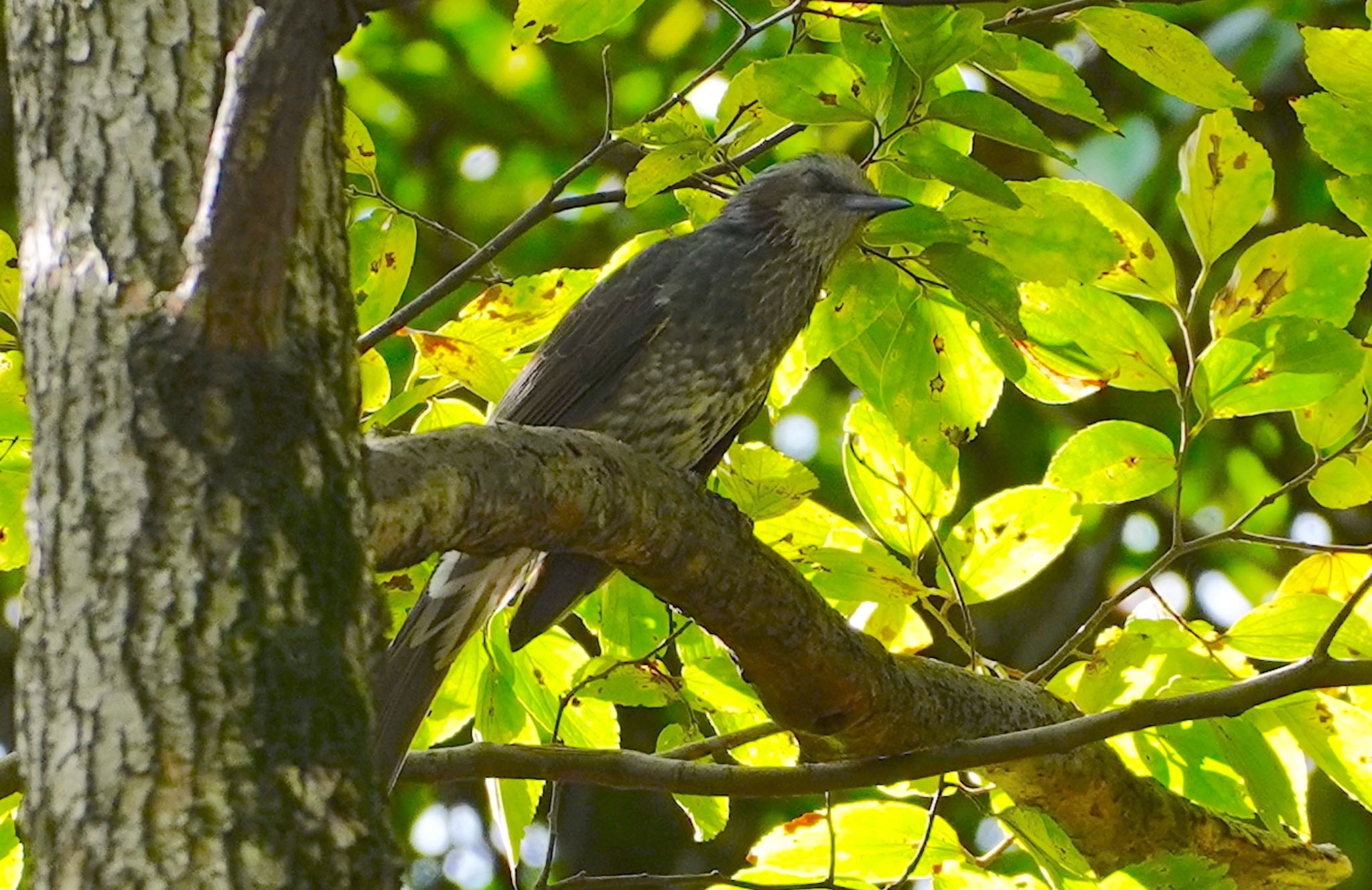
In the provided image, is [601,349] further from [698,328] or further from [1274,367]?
[1274,367]

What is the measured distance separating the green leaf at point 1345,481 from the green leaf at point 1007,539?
0.33m

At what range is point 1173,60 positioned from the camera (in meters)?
1.84

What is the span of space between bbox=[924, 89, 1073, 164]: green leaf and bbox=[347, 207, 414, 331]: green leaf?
0.77 metres

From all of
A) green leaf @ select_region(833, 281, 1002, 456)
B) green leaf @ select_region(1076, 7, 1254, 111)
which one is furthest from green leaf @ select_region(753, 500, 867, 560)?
green leaf @ select_region(1076, 7, 1254, 111)

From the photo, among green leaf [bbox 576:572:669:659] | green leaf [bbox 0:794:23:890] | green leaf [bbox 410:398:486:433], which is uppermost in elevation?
green leaf [bbox 410:398:486:433]

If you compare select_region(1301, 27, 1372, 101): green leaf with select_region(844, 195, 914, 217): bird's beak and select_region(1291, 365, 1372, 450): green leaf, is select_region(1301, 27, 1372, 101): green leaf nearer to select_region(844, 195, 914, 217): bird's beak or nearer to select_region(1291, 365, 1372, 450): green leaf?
select_region(1291, 365, 1372, 450): green leaf

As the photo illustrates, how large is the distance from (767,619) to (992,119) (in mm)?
700

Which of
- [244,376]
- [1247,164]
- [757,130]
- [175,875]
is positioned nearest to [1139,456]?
[1247,164]

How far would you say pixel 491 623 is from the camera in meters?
2.55

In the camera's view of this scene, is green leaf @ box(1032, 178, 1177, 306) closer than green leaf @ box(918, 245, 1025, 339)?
No

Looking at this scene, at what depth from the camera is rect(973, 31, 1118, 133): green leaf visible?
1.84 meters

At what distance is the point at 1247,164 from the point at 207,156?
4.53 feet

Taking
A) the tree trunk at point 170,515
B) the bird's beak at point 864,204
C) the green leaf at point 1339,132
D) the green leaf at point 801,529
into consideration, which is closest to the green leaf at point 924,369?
the green leaf at point 801,529

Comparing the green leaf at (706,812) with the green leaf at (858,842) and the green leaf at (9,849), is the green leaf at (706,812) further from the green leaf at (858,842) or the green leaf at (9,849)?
the green leaf at (9,849)
